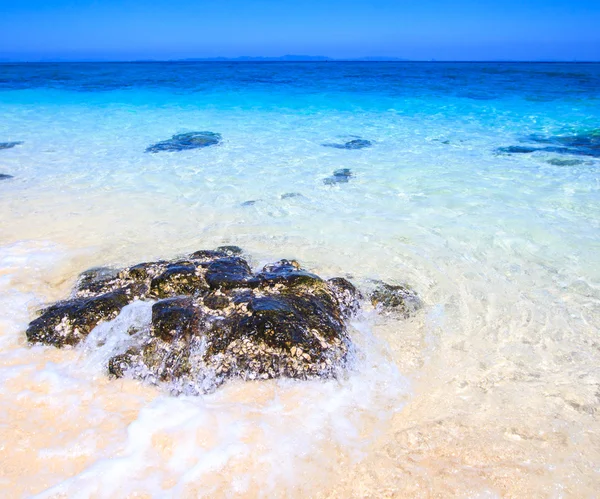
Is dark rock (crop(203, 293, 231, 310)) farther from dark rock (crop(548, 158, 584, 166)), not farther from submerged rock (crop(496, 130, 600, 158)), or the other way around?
submerged rock (crop(496, 130, 600, 158))

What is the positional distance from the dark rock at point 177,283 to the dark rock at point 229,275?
0.40 ft

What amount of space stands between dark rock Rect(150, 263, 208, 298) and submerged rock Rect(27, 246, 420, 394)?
0.01 metres

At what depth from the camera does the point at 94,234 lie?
6934mm

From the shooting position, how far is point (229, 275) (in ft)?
15.8

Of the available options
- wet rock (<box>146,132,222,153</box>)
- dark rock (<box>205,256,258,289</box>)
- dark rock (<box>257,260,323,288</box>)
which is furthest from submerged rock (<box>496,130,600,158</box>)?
dark rock (<box>205,256,258,289</box>)

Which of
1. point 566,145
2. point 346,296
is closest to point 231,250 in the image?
point 346,296

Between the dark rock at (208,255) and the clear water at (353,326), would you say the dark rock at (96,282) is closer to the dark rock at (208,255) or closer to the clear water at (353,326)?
the clear water at (353,326)

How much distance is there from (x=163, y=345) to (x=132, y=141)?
11.8 meters

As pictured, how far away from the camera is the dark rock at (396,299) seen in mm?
4965

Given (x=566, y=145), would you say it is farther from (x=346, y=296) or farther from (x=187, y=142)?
(x=346, y=296)

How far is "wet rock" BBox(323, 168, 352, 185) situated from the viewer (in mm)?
9702

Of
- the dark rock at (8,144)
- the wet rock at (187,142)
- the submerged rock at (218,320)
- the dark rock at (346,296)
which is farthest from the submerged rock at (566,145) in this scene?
the dark rock at (8,144)

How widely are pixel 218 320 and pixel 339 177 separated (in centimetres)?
659

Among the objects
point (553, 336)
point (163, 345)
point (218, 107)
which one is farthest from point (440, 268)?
point (218, 107)
